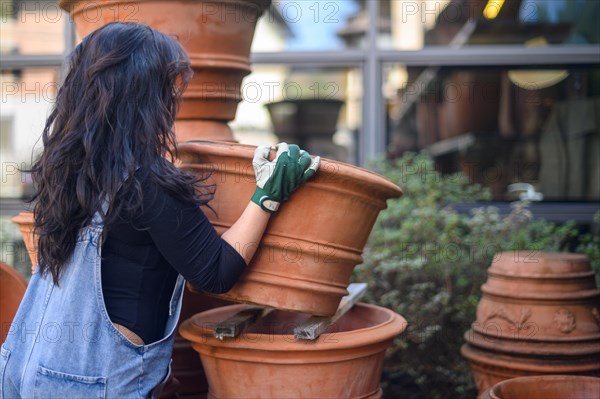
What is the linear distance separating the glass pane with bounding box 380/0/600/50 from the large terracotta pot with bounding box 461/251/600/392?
8.10 feet

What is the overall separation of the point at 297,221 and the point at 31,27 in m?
3.98

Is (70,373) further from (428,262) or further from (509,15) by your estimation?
(509,15)

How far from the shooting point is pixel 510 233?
4078 mm

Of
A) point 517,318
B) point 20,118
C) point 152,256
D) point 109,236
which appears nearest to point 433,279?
point 517,318

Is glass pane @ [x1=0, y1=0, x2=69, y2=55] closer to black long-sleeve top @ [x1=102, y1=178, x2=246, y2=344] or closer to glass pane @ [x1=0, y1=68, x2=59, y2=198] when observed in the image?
glass pane @ [x1=0, y1=68, x2=59, y2=198]

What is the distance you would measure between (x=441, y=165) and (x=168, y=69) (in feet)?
11.2

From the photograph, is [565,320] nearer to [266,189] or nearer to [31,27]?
[266,189]

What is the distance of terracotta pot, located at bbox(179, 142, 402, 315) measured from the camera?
2289mm

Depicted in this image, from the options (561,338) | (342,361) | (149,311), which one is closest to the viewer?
(149,311)

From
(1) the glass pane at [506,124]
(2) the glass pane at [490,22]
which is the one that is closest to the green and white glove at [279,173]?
Answer: (1) the glass pane at [506,124]

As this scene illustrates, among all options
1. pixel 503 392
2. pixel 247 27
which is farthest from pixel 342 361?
pixel 247 27

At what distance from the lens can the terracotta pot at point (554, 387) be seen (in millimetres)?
2475

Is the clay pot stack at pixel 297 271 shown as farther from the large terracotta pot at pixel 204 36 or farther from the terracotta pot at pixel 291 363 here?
the large terracotta pot at pixel 204 36

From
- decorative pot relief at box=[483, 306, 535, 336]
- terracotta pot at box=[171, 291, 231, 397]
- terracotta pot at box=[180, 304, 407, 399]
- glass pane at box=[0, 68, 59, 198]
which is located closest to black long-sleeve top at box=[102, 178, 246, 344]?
terracotta pot at box=[180, 304, 407, 399]
